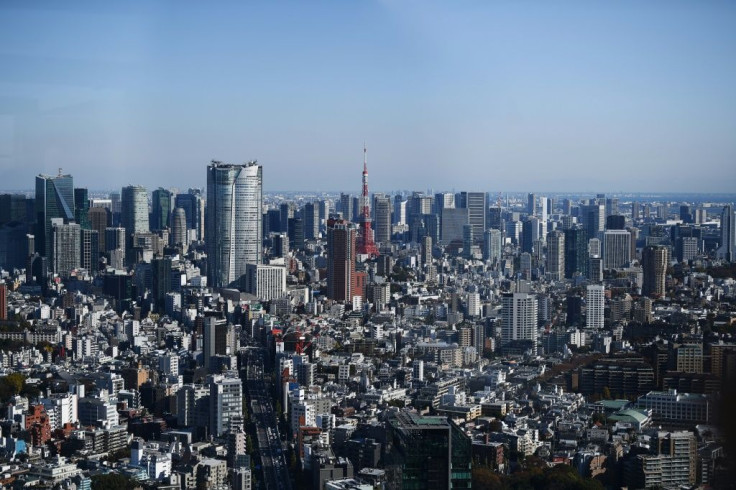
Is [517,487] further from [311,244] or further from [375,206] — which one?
[311,244]

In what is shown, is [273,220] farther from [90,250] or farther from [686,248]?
[686,248]

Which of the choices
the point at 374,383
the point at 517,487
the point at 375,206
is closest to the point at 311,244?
the point at 375,206

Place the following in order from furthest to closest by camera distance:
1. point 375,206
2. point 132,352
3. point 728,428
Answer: point 375,206 < point 132,352 < point 728,428

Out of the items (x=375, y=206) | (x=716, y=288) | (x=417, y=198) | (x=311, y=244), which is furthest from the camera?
(x=311, y=244)

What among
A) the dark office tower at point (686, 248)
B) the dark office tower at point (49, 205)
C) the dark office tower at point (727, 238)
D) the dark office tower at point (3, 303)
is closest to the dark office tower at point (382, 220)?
the dark office tower at point (686, 248)

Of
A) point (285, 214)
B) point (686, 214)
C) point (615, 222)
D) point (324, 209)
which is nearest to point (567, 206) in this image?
point (686, 214)

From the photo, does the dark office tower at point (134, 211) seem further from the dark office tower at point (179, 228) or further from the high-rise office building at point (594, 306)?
the high-rise office building at point (594, 306)

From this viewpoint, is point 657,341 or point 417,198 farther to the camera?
point 417,198
